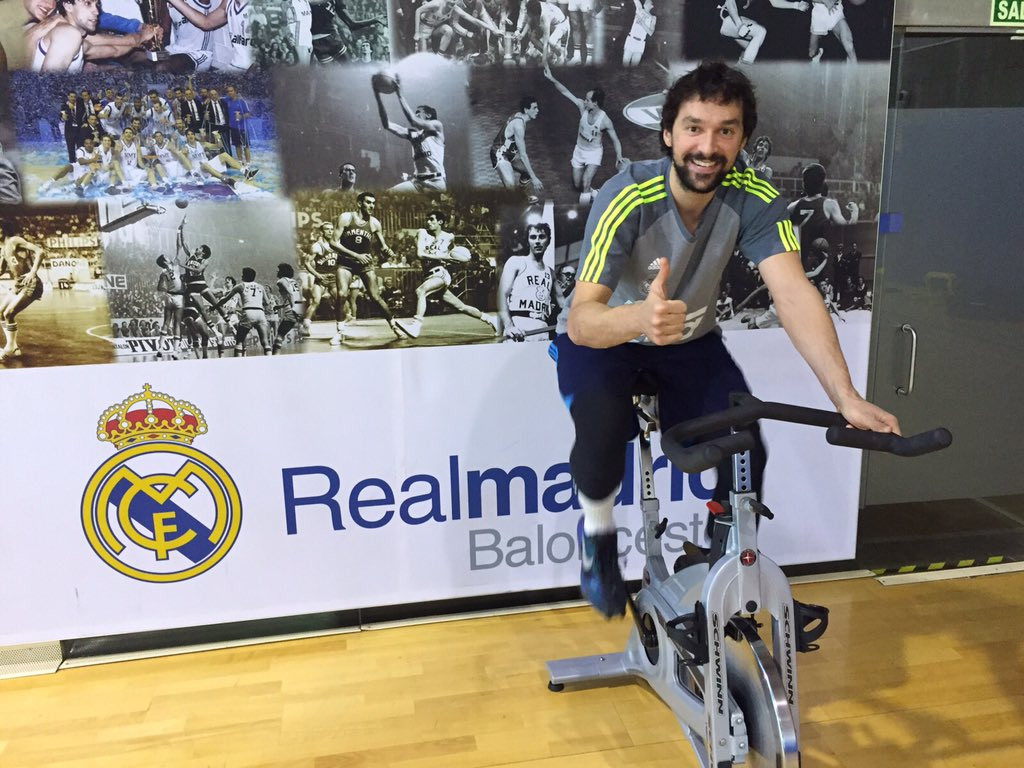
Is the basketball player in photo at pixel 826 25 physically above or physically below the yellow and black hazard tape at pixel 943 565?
above

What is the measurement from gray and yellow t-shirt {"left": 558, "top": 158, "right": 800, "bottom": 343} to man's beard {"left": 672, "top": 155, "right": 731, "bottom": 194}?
7 cm

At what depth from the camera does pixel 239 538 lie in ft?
8.87

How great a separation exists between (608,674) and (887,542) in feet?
5.32

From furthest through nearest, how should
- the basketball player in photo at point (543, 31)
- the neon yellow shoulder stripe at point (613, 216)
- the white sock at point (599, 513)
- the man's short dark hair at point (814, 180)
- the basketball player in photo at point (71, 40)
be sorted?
the man's short dark hair at point (814, 180) < the basketball player in photo at point (543, 31) < the basketball player in photo at point (71, 40) < the white sock at point (599, 513) < the neon yellow shoulder stripe at point (613, 216)

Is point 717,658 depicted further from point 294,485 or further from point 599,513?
point 294,485

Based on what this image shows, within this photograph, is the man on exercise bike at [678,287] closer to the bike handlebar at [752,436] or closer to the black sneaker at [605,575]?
the black sneaker at [605,575]

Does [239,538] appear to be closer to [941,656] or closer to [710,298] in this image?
[710,298]

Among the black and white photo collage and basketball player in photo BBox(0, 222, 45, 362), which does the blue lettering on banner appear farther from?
basketball player in photo BBox(0, 222, 45, 362)

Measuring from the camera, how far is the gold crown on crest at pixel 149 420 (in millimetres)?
2543

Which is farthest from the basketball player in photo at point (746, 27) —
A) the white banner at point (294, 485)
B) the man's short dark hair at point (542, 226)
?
the white banner at point (294, 485)

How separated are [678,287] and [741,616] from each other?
2.75 feet

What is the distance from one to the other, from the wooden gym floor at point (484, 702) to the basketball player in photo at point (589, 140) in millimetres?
1614

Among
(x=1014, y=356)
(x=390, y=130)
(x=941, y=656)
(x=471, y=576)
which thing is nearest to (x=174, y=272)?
(x=390, y=130)

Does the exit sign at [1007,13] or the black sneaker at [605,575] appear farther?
the exit sign at [1007,13]
